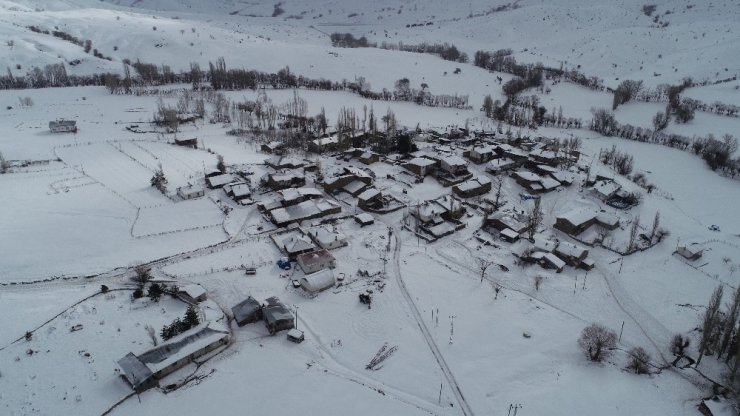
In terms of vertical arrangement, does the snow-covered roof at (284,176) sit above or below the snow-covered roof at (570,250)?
above

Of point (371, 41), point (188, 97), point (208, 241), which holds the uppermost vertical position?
point (371, 41)

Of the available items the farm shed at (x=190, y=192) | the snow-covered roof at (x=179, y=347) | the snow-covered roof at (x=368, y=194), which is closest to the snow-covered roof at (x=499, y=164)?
the snow-covered roof at (x=368, y=194)

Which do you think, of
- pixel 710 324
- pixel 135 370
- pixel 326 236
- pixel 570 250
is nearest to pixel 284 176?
pixel 326 236

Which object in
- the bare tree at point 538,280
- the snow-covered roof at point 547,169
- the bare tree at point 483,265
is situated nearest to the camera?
the bare tree at point 538,280

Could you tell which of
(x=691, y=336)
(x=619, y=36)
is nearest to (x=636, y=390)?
(x=691, y=336)

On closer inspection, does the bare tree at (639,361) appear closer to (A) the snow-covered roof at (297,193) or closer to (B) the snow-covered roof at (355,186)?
(B) the snow-covered roof at (355,186)

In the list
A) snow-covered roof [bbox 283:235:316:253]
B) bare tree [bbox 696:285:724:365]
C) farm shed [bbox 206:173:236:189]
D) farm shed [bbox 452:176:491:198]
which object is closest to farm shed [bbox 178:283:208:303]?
snow-covered roof [bbox 283:235:316:253]

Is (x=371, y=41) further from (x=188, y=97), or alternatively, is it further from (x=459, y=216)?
(x=459, y=216)
